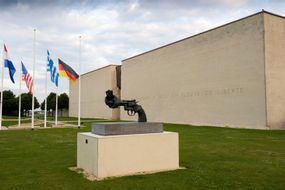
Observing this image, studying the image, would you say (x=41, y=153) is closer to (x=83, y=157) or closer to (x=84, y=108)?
(x=83, y=157)

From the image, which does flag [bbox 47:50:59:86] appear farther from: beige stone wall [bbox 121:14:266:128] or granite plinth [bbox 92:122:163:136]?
granite plinth [bbox 92:122:163:136]

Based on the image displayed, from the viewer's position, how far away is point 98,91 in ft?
188

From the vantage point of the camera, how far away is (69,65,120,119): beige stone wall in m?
53.0

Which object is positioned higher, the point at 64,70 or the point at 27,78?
the point at 64,70

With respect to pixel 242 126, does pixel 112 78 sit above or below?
above

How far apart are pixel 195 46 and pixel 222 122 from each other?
355 inches

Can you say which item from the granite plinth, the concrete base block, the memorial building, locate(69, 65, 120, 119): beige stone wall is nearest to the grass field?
the concrete base block

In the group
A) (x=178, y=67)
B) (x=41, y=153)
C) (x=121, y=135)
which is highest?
(x=178, y=67)

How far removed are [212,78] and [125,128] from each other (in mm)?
22972

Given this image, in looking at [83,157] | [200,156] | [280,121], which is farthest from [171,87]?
[83,157]

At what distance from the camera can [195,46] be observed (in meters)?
31.9

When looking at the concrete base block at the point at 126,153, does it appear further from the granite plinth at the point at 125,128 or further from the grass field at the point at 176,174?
the grass field at the point at 176,174

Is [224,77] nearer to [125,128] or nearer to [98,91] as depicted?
[125,128]

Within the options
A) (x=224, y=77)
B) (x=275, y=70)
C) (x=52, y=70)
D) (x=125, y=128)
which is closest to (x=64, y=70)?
(x=52, y=70)
